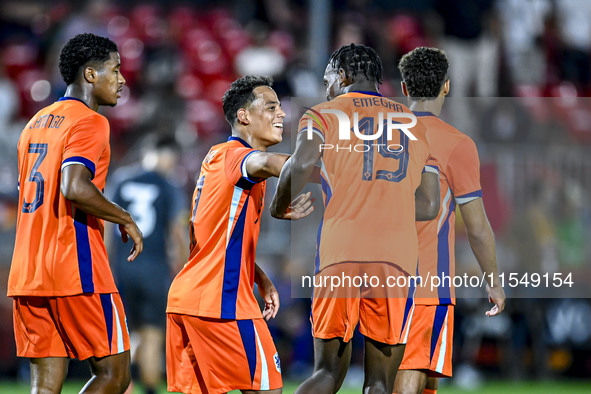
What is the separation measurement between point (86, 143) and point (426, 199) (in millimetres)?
2140

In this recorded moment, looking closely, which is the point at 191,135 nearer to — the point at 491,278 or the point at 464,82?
the point at 464,82

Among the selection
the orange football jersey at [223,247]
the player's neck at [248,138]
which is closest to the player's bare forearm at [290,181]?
the orange football jersey at [223,247]

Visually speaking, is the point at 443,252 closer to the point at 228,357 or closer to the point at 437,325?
the point at 437,325

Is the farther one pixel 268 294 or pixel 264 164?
pixel 268 294

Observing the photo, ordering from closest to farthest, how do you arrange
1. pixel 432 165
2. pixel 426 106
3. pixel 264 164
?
pixel 264 164, pixel 432 165, pixel 426 106

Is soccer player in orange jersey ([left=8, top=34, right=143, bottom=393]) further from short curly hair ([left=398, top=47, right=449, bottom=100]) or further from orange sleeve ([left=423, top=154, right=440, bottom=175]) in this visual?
short curly hair ([left=398, top=47, right=449, bottom=100])

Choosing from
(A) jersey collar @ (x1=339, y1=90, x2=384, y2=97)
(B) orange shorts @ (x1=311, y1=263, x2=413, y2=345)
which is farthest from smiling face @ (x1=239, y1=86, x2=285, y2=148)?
(B) orange shorts @ (x1=311, y1=263, x2=413, y2=345)

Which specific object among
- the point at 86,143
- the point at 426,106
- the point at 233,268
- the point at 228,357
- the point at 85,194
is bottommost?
the point at 228,357

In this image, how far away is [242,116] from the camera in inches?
214

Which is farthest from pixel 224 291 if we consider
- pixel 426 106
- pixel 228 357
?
pixel 426 106

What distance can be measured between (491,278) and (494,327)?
6.10m

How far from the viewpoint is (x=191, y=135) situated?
12172 millimetres

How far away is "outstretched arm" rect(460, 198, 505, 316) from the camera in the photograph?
5.77 m

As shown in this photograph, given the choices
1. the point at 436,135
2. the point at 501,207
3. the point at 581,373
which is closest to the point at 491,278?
the point at 436,135
